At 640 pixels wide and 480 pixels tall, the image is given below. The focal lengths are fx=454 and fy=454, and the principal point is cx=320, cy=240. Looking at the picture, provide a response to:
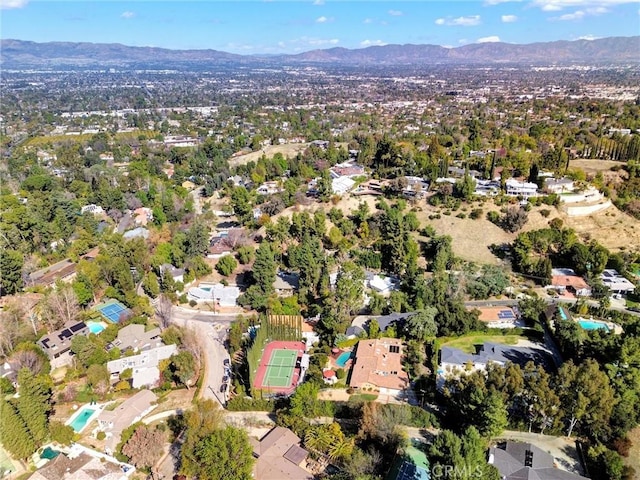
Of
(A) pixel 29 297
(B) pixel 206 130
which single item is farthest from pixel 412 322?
(B) pixel 206 130

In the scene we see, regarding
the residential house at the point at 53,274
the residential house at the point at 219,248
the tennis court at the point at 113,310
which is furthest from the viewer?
the residential house at the point at 219,248

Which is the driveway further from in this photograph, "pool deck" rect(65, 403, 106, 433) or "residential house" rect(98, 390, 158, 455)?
"pool deck" rect(65, 403, 106, 433)

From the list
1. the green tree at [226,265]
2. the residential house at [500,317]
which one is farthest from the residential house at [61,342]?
the residential house at [500,317]

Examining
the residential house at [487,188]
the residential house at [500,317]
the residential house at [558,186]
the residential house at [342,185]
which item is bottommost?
the residential house at [500,317]

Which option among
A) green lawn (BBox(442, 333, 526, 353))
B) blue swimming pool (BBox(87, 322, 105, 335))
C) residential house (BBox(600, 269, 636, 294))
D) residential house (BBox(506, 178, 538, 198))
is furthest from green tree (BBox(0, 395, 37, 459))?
residential house (BBox(506, 178, 538, 198))

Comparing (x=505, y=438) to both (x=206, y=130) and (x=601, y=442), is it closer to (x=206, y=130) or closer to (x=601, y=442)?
(x=601, y=442)

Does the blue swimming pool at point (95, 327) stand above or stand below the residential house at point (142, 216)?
below

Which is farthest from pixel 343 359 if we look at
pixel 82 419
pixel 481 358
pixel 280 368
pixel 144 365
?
pixel 82 419

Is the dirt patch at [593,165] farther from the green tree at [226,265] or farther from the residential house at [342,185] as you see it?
the green tree at [226,265]
